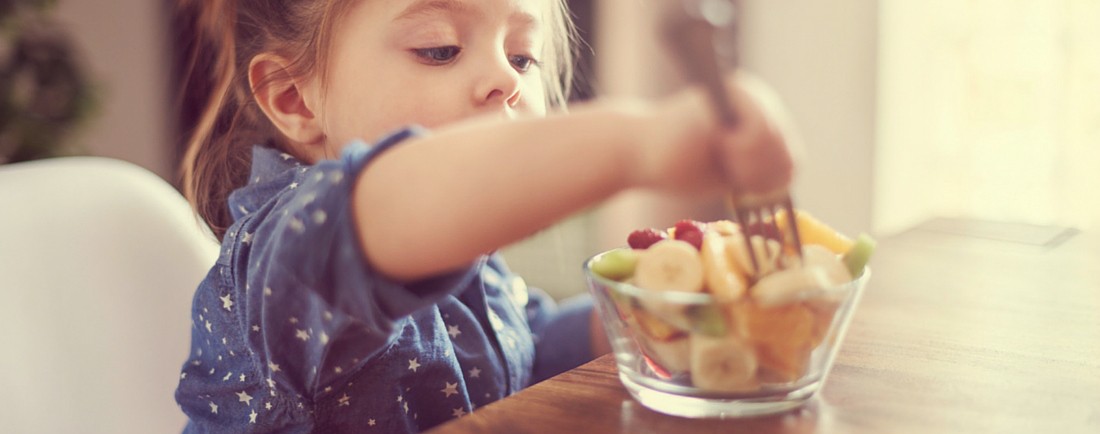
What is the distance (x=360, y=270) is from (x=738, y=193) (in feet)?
0.61

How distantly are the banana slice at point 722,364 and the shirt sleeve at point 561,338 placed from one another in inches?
17.0

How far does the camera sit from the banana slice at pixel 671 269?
17.7 inches

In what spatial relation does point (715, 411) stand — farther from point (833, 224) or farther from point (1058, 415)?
point (833, 224)

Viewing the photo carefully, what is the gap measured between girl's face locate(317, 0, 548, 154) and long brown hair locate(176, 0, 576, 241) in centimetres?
4

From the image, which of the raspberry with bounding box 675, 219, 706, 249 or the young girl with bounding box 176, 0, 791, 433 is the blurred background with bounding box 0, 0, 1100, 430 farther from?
the raspberry with bounding box 675, 219, 706, 249

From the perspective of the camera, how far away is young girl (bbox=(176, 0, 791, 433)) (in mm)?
404

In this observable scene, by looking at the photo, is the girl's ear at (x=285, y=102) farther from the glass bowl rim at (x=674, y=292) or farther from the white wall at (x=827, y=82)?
the white wall at (x=827, y=82)

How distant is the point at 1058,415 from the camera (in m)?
0.48

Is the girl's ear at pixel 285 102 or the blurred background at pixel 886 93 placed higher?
the girl's ear at pixel 285 102

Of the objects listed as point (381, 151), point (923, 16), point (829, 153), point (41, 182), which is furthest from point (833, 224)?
point (381, 151)

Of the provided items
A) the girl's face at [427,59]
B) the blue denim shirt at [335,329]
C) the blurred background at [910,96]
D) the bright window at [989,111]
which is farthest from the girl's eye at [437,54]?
the bright window at [989,111]

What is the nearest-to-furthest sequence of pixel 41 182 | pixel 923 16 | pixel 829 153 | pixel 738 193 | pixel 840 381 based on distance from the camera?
1. pixel 738 193
2. pixel 840 381
3. pixel 41 182
4. pixel 923 16
5. pixel 829 153

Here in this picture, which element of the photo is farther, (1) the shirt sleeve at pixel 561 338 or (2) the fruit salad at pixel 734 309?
(1) the shirt sleeve at pixel 561 338

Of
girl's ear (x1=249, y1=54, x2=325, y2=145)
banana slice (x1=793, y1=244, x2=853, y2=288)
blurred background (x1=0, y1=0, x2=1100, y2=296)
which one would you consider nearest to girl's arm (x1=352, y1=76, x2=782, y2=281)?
banana slice (x1=793, y1=244, x2=853, y2=288)
